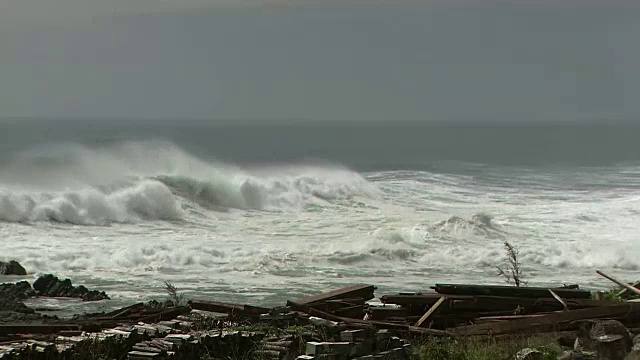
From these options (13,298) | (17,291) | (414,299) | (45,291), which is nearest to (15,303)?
(13,298)

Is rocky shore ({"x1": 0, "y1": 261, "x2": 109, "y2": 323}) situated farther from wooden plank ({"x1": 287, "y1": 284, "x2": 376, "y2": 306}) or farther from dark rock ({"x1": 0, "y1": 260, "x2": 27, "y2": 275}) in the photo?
wooden plank ({"x1": 287, "y1": 284, "x2": 376, "y2": 306})

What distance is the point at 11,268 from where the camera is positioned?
988 inches

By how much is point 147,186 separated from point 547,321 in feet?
91.1

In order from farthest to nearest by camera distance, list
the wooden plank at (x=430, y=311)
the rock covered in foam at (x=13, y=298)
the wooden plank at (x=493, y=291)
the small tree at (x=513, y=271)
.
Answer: the rock covered in foam at (x=13, y=298), the small tree at (x=513, y=271), the wooden plank at (x=493, y=291), the wooden plank at (x=430, y=311)

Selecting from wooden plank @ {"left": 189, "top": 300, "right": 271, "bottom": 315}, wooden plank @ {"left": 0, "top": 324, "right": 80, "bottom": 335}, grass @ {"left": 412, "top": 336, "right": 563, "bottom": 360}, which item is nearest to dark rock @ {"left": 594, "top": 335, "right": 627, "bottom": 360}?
grass @ {"left": 412, "top": 336, "right": 563, "bottom": 360}

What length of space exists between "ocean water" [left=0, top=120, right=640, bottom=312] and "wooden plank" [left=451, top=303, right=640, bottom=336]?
7.52 m

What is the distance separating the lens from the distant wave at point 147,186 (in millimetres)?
36406

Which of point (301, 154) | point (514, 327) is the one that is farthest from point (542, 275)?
point (301, 154)

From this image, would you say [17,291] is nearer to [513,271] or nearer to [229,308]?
[229,308]

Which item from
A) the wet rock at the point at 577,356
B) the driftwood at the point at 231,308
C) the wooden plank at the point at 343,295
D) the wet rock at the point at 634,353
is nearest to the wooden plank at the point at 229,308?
the driftwood at the point at 231,308

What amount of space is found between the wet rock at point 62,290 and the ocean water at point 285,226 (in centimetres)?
59

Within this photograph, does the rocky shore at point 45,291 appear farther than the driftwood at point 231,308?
Yes

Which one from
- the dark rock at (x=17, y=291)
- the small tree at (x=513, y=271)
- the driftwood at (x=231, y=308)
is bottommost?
the driftwood at (x=231, y=308)

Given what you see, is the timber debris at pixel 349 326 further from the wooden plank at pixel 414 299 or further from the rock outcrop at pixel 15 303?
the rock outcrop at pixel 15 303
